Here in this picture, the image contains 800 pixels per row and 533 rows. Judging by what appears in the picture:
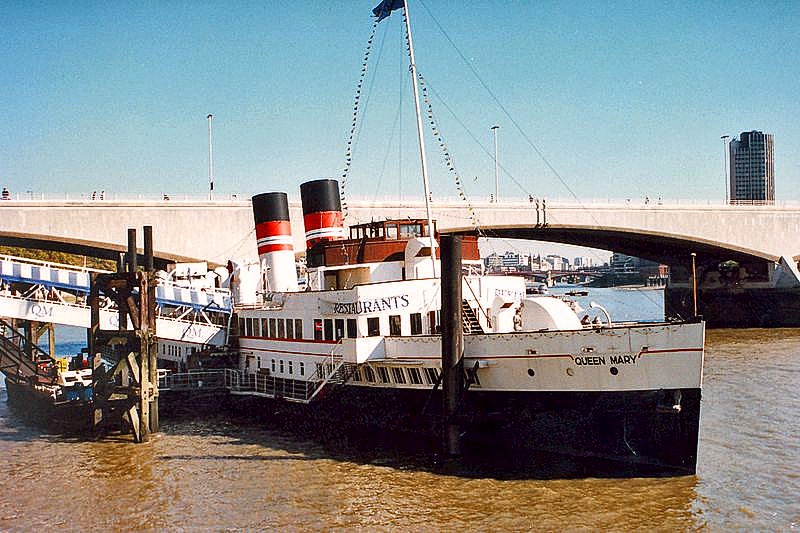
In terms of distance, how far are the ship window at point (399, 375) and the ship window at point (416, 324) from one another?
147 cm

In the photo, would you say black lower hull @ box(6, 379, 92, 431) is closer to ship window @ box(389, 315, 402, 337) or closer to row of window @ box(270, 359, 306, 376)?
row of window @ box(270, 359, 306, 376)

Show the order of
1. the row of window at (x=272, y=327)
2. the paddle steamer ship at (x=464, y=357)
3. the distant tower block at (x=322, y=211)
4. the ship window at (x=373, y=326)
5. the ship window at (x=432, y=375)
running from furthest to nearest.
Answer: the distant tower block at (x=322, y=211), the row of window at (x=272, y=327), the ship window at (x=373, y=326), the ship window at (x=432, y=375), the paddle steamer ship at (x=464, y=357)

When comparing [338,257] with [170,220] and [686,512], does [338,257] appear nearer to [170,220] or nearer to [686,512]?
[686,512]

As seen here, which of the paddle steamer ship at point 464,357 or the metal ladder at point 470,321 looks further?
the metal ladder at point 470,321

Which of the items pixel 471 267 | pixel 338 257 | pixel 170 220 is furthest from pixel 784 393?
pixel 170 220

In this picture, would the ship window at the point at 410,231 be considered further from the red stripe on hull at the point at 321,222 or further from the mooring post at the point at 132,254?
the mooring post at the point at 132,254

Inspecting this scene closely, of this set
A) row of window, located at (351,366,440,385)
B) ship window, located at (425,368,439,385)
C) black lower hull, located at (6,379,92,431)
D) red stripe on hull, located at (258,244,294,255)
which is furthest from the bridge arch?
ship window, located at (425,368,439,385)

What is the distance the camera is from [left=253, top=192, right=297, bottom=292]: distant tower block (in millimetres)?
32750

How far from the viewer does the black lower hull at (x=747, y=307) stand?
65125mm

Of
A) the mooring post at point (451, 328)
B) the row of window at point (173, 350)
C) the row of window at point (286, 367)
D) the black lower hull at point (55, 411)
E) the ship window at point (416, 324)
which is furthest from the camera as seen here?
the row of window at point (173, 350)

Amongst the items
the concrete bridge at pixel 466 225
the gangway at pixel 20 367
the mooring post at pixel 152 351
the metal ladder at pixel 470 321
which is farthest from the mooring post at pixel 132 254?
the concrete bridge at pixel 466 225

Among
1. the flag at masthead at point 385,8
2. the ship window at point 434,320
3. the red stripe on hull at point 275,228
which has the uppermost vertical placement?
the flag at masthead at point 385,8

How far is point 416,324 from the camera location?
975 inches

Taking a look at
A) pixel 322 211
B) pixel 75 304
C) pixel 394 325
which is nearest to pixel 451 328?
pixel 394 325
